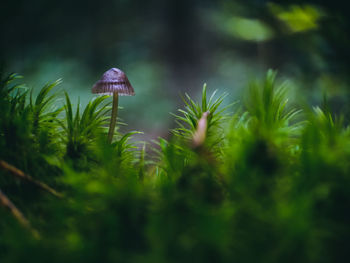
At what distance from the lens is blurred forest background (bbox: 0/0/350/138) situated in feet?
14.6

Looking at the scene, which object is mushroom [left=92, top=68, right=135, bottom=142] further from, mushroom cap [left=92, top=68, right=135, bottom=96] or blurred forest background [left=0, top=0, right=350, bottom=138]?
blurred forest background [left=0, top=0, right=350, bottom=138]

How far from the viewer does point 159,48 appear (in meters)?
5.58

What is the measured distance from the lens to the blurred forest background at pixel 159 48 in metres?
4.45

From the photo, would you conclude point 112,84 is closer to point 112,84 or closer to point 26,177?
point 112,84

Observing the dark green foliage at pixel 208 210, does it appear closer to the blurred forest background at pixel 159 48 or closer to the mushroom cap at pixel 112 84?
the mushroom cap at pixel 112 84

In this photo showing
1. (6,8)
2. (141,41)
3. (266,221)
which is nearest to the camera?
(266,221)

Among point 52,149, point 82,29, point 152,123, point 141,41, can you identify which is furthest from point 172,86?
point 52,149

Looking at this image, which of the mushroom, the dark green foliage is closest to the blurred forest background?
the mushroom

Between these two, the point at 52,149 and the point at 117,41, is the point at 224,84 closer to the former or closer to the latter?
the point at 117,41

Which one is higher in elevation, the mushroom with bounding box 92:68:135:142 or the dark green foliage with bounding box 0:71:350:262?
the mushroom with bounding box 92:68:135:142

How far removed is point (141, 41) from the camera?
18.0 ft

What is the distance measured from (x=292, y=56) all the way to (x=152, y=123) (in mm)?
3132

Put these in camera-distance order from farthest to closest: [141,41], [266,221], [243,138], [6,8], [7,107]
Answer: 1. [141,41]
2. [6,8]
3. [7,107]
4. [243,138]
5. [266,221]

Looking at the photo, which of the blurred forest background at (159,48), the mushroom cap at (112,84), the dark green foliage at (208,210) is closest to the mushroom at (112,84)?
the mushroom cap at (112,84)
